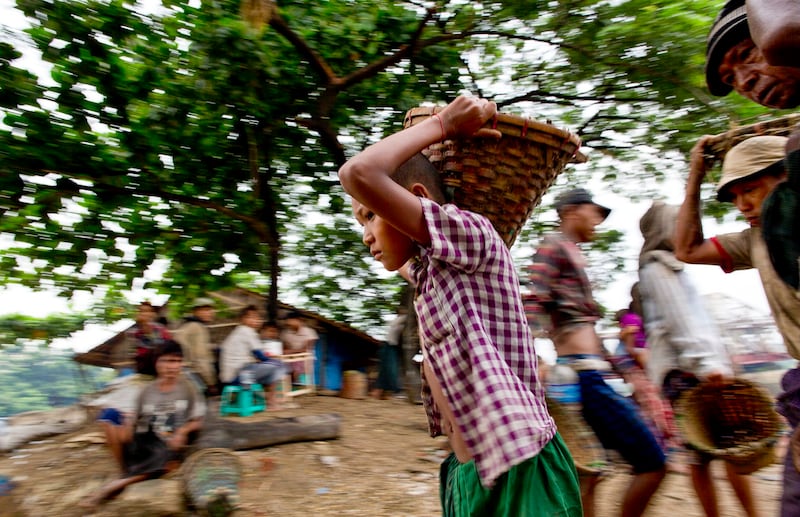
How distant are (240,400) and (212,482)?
338cm

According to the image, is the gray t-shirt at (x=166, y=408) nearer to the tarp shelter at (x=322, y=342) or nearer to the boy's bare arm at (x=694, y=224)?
the boy's bare arm at (x=694, y=224)

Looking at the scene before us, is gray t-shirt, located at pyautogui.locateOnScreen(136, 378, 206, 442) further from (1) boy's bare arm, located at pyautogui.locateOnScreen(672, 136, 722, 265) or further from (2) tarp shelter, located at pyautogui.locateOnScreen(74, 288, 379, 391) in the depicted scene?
(2) tarp shelter, located at pyautogui.locateOnScreen(74, 288, 379, 391)

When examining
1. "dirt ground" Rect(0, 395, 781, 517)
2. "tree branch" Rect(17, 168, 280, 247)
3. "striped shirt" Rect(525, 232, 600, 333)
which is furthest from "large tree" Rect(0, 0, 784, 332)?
"striped shirt" Rect(525, 232, 600, 333)

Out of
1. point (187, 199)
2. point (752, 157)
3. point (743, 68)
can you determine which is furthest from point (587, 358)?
point (187, 199)

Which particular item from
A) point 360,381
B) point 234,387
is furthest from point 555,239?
point 360,381

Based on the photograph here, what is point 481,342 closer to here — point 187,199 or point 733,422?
point 733,422

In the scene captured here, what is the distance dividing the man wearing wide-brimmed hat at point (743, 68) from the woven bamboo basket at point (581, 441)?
194 centimetres

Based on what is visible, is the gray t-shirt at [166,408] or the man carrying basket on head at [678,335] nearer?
the man carrying basket on head at [678,335]

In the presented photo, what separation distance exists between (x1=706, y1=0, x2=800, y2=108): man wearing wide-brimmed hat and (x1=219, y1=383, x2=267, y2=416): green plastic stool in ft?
23.9

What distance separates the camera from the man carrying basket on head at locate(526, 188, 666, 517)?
298 cm

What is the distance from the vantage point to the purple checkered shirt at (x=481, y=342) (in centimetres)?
142

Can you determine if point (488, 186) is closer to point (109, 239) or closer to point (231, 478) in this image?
point (231, 478)

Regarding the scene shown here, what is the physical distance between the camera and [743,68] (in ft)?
4.54

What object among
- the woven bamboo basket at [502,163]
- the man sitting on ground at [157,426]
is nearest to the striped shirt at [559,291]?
the woven bamboo basket at [502,163]
